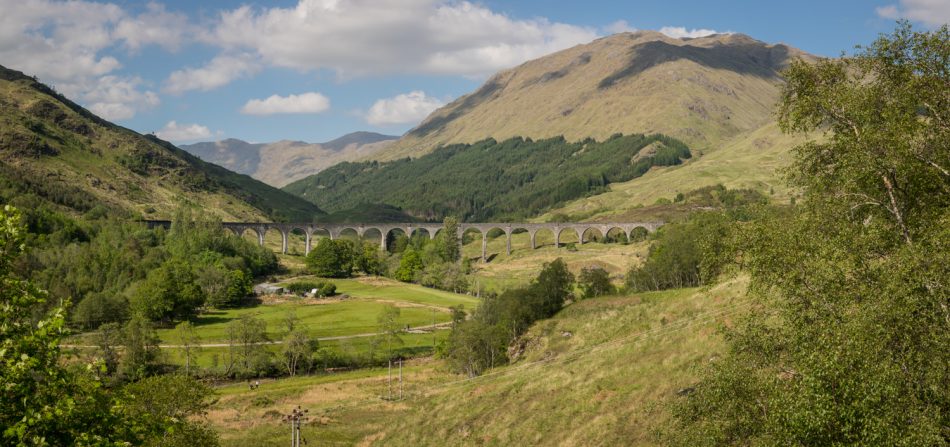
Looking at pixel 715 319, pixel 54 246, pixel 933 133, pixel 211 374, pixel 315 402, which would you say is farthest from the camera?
pixel 54 246

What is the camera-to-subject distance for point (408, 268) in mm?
159125

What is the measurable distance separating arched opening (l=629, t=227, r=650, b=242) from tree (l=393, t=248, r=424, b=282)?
66.8 meters

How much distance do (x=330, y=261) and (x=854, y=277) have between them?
151 meters

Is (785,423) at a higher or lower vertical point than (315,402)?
higher

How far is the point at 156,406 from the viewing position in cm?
3638

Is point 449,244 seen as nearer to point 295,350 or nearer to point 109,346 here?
point 295,350

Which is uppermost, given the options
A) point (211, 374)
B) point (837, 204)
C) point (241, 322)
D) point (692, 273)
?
point (837, 204)

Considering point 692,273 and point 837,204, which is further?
point 692,273

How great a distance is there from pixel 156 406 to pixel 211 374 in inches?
1661

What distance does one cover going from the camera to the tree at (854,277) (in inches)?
552

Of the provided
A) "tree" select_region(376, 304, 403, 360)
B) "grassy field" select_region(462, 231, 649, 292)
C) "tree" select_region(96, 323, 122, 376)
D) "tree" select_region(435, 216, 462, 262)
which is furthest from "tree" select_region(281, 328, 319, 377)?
"tree" select_region(435, 216, 462, 262)

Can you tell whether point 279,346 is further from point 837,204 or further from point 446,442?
point 837,204

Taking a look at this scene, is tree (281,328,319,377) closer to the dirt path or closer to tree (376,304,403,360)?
the dirt path

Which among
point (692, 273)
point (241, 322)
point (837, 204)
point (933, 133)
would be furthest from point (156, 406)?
point (692, 273)
